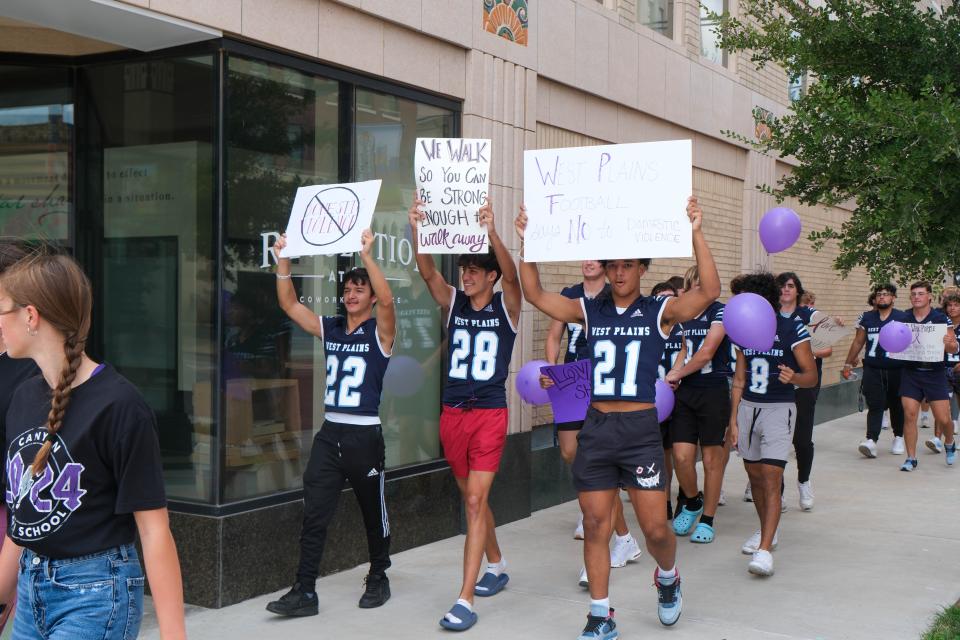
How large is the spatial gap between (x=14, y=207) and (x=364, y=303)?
2.52m

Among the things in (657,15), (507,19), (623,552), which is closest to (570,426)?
(623,552)

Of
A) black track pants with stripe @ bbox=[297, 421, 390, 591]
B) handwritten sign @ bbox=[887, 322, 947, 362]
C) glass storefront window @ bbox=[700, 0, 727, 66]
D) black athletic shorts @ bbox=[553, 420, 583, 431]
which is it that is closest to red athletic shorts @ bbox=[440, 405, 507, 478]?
black track pants with stripe @ bbox=[297, 421, 390, 591]

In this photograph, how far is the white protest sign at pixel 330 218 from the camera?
5.90m

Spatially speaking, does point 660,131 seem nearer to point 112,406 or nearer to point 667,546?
point 667,546

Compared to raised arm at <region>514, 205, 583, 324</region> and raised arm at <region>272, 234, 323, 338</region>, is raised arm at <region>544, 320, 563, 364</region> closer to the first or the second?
raised arm at <region>514, 205, 583, 324</region>

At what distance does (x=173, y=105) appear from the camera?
21.1ft

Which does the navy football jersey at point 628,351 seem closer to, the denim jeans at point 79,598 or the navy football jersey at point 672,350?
the navy football jersey at point 672,350

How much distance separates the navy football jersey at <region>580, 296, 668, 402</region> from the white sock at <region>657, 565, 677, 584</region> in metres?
0.98

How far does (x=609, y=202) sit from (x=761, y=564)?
2.81 meters

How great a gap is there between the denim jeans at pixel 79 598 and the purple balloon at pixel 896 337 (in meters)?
10.3

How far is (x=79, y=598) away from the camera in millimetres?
2656

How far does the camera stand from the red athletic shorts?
19.8ft

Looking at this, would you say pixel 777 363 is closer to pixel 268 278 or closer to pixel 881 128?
pixel 881 128

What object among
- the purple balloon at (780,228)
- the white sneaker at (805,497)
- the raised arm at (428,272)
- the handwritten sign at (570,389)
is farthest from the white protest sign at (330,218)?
the white sneaker at (805,497)
